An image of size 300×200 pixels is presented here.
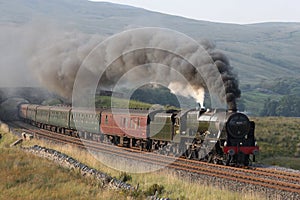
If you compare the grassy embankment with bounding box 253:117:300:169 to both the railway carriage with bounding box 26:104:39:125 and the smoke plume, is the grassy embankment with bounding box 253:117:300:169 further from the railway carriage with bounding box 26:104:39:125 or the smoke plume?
the railway carriage with bounding box 26:104:39:125

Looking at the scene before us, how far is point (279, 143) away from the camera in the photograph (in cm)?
3800

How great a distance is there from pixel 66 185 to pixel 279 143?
1015 inches

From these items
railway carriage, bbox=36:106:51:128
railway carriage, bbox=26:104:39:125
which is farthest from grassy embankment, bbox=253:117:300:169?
railway carriage, bbox=26:104:39:125

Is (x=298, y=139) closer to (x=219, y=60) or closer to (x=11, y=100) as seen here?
(x=219, y=60)

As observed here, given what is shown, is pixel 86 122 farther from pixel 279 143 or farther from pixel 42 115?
pixel 279 143

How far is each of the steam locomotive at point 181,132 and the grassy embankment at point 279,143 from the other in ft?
12.1

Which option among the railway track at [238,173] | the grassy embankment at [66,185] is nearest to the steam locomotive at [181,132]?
the railway track at [238,173]

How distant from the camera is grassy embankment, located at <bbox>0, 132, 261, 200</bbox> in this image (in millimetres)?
15133

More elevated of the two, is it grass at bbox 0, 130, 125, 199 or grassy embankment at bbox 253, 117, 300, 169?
grass at bbox 0, 130, 125, 199

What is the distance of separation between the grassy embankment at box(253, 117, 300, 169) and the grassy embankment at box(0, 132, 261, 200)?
11367 mm

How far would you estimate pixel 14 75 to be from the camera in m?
90.1

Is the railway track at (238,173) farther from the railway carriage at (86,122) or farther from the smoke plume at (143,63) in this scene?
the railway carriage at (86,122)

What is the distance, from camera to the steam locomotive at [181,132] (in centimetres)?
2284

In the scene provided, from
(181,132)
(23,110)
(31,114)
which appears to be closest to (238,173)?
(181,132)
